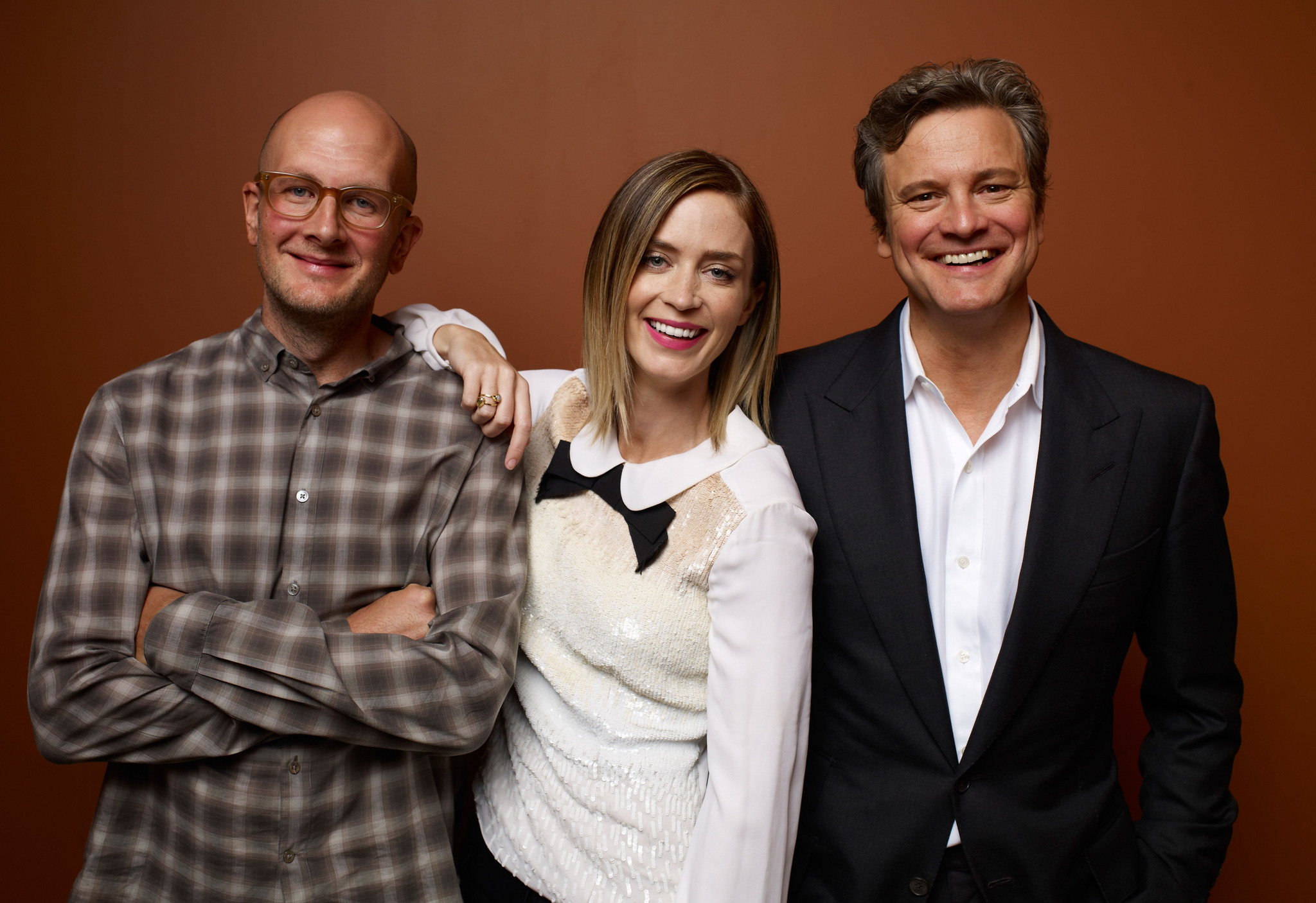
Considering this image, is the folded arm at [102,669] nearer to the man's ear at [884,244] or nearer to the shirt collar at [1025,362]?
the shirt collar at [1025,362]

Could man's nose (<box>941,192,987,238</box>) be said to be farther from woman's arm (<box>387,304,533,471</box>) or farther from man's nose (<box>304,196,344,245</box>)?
man's nose (<box>304,196,344,245</box>)

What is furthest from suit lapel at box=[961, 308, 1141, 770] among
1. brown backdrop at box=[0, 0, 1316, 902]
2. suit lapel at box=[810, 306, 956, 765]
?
brown backdrop at box=[0, 0, 1316, 902]

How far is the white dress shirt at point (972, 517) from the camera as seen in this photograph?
160 cm

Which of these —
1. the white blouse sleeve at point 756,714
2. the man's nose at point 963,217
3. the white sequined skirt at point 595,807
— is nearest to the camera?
the white blouse sleeve at point 756,714

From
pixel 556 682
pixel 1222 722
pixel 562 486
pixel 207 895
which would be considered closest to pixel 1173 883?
pixel 1222 722

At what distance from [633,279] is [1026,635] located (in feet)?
2.89

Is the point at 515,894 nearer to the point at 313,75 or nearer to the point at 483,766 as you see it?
the point at 483,766

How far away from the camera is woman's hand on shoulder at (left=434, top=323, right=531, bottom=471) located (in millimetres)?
1630

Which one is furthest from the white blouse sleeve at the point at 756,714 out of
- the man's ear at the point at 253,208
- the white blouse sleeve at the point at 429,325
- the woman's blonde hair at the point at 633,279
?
the man's ear at the point at 253,208

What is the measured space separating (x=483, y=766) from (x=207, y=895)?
1.59ft

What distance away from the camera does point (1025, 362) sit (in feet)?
5.57

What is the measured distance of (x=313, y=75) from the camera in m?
2.49

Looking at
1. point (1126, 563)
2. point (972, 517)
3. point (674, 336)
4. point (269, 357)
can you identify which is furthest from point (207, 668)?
point (1126, 563)

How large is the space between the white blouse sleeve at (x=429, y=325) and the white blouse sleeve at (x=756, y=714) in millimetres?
655
